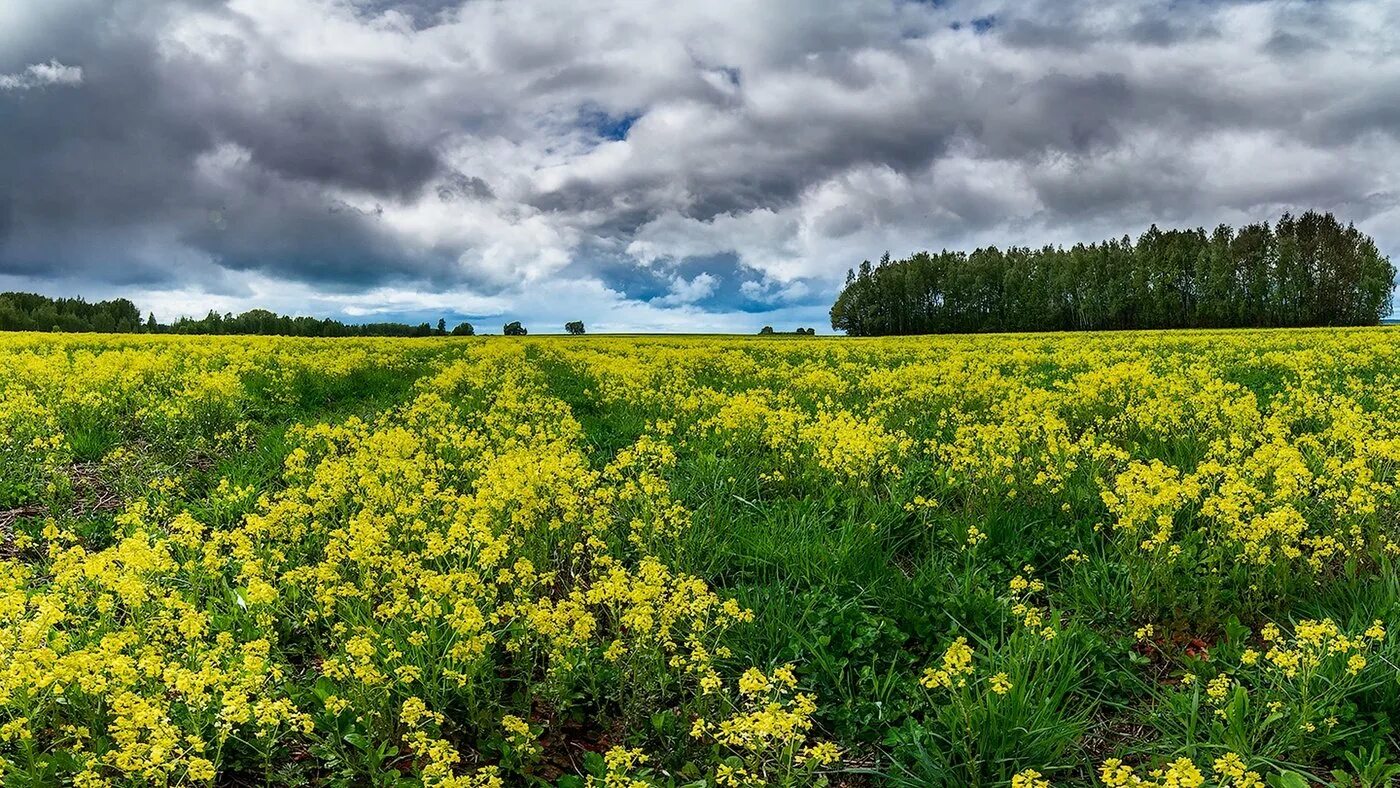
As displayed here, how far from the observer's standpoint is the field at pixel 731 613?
365 centimetres

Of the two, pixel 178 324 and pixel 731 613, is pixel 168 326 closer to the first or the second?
pixel 178 324

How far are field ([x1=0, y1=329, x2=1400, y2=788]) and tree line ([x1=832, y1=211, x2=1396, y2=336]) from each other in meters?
91.8

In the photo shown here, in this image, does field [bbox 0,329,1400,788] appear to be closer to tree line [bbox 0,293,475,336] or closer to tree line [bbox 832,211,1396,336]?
tree line [bbox 0,293,475,336]

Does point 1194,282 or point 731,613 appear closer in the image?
point 731,613

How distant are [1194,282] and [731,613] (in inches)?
3957

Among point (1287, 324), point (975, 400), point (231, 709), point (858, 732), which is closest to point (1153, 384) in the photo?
point (975, 400)

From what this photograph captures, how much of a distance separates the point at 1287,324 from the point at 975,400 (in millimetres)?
95456

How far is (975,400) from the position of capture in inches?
429

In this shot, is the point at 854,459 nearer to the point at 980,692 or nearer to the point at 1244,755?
the point at 980,692

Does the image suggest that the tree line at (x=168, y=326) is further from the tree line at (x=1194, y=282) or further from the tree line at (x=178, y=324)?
the tree line at (x=1194, y=282)

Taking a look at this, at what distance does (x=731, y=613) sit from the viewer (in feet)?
13.9

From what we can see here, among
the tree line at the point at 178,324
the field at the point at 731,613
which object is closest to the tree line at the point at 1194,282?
the tree line at the point at 178,324

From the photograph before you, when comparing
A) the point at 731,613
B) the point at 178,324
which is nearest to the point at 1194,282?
the point at 731,613

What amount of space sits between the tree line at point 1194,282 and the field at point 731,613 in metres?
91.8
